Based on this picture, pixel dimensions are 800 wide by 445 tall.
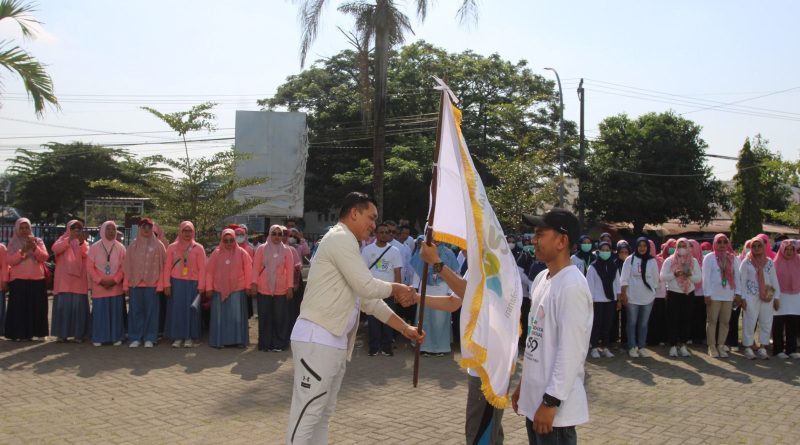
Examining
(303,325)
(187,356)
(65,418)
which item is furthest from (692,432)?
(187,356)

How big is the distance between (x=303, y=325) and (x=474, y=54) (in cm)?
3264

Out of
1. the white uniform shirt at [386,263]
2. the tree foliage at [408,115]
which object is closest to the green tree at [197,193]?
the white uniform shirt at [386,263]

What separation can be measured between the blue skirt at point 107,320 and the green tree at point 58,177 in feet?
112

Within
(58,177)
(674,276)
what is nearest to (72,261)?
(674,276)

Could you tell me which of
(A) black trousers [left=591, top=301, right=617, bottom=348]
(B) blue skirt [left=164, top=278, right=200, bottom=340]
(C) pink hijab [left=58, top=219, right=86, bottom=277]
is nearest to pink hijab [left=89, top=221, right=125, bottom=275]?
(C) pink hijab [left=58, top=219, right=86, bottom=277]

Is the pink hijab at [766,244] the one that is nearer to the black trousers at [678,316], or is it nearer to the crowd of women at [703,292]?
the crowd of women at [703,292]

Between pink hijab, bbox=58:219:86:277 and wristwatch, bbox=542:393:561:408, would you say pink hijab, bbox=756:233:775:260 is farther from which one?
pink hijab, bbox=58:219:86:277

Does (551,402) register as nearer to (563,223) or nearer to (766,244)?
(563,223)

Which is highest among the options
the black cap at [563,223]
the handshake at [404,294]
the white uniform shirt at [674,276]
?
the black cap at [563,223]

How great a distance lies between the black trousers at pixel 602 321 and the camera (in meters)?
9.96

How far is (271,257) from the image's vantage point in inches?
399

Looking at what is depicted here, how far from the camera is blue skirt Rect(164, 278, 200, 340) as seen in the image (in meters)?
10.1

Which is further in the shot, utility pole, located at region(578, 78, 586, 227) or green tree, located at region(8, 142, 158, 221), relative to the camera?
green tree, located at region(8, 142, 158, 221)

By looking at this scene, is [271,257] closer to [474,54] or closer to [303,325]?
[303,325]
